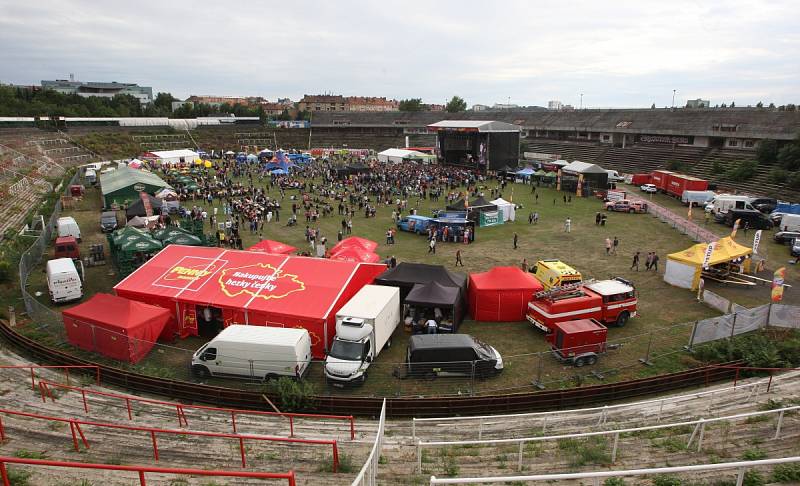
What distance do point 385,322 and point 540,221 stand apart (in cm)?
2094

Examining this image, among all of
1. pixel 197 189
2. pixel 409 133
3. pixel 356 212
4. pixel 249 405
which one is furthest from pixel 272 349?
pixel 409 133

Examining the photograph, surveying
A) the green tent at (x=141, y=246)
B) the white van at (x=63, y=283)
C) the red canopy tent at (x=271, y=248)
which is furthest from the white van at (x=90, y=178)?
the red canopy tent at (x=271, y=248)

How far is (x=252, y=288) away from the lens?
608 inches

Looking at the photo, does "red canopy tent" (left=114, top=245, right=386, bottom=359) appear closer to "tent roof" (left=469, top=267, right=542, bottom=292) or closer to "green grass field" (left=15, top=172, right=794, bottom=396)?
"green grass field" (left=15, top=172, right=794, bottom=396)

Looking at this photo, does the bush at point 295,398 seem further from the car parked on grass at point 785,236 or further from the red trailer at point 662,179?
the red trailer at point 662,179

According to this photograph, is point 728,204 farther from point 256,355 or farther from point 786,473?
point 256,355

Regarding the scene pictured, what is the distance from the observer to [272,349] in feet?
41.1

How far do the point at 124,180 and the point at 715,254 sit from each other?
3858 cm

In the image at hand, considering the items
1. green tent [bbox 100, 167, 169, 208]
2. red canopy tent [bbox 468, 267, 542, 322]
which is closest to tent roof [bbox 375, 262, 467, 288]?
red canopy tent [bbox 468, 267, 542, 322]

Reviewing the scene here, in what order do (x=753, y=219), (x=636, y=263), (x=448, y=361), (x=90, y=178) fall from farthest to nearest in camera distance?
1. (x=90, y=178)
2. (x=753, y=219)
3. (x=636, y=263)
4. (x=448, y=361)

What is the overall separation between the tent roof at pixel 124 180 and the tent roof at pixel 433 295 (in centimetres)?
2826

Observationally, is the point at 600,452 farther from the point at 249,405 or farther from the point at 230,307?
the point at 230,307

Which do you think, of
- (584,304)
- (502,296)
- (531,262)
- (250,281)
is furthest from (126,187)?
(584,304)

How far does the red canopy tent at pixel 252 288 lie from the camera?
1437 centimetres
